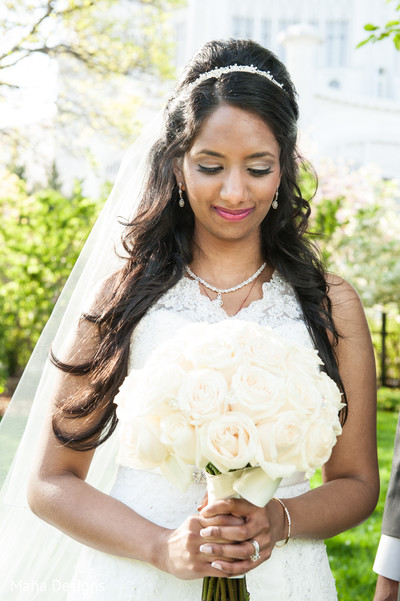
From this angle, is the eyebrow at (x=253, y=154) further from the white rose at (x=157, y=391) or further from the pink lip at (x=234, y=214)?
the white rose at (x=157, y=391)

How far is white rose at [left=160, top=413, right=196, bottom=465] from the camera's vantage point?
1.87 m

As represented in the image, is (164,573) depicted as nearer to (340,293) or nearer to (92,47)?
(340,293)

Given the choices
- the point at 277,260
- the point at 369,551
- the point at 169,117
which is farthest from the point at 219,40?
the point at 369,551

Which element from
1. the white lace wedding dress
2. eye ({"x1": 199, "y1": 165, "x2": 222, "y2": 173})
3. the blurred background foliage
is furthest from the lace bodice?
the blurred background foliage

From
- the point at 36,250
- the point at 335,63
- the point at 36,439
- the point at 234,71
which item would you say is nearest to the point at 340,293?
the point at 234,71

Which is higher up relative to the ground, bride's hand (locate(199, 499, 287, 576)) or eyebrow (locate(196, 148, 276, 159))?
eyebrow (locate(196, 148, 276, 159))

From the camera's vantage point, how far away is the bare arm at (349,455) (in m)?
2.52

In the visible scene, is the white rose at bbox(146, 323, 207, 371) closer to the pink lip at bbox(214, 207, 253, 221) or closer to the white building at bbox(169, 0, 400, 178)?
the pink lip at bbox(214, 207, 253, 221)

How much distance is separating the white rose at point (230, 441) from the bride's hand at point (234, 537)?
0.24 meters

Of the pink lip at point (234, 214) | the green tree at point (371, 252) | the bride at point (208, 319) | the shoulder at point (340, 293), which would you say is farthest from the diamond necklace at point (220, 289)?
the green tree at point (371, 252)

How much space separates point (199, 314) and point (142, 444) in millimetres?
1062

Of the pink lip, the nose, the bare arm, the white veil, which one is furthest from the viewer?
the white veil

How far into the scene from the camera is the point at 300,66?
18.3m

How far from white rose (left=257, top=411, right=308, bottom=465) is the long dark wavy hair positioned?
0.93m
